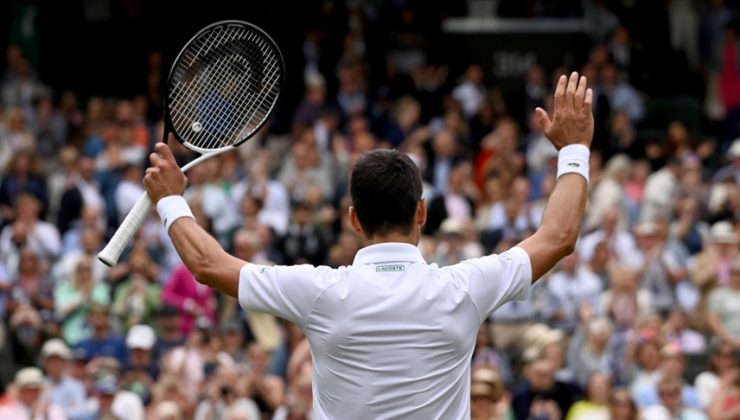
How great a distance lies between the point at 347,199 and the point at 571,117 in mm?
11662

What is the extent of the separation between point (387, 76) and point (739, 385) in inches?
332

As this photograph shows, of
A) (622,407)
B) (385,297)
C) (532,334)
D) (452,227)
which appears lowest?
(532,334)

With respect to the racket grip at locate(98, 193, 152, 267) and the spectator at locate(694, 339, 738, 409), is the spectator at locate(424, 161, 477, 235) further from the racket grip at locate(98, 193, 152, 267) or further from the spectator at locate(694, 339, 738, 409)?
the racket grip at locate(98, 193, 152, 267)

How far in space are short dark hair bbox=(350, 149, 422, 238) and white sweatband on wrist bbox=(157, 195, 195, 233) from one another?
0.49m

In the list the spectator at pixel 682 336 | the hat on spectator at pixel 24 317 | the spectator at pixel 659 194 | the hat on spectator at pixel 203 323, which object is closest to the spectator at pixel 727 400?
the spectator at pixel 682 336

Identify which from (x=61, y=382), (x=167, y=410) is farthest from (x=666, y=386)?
(x=61, y=382)

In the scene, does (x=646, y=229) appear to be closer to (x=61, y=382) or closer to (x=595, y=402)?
(x=595, y=402)

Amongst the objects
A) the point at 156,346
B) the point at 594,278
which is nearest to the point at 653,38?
the point at 594,278

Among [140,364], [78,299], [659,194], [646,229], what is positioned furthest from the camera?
[659,194]

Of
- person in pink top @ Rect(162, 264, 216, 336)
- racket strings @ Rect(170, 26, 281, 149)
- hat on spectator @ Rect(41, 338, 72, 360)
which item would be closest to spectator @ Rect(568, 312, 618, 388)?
person in pink top @ Rect(162, 264, 216, 336)

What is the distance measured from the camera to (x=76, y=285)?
1472 cm

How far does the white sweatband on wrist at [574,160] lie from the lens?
17.0 ft

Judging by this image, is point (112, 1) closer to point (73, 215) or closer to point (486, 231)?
point (73, 215)

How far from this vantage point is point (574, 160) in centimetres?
518
